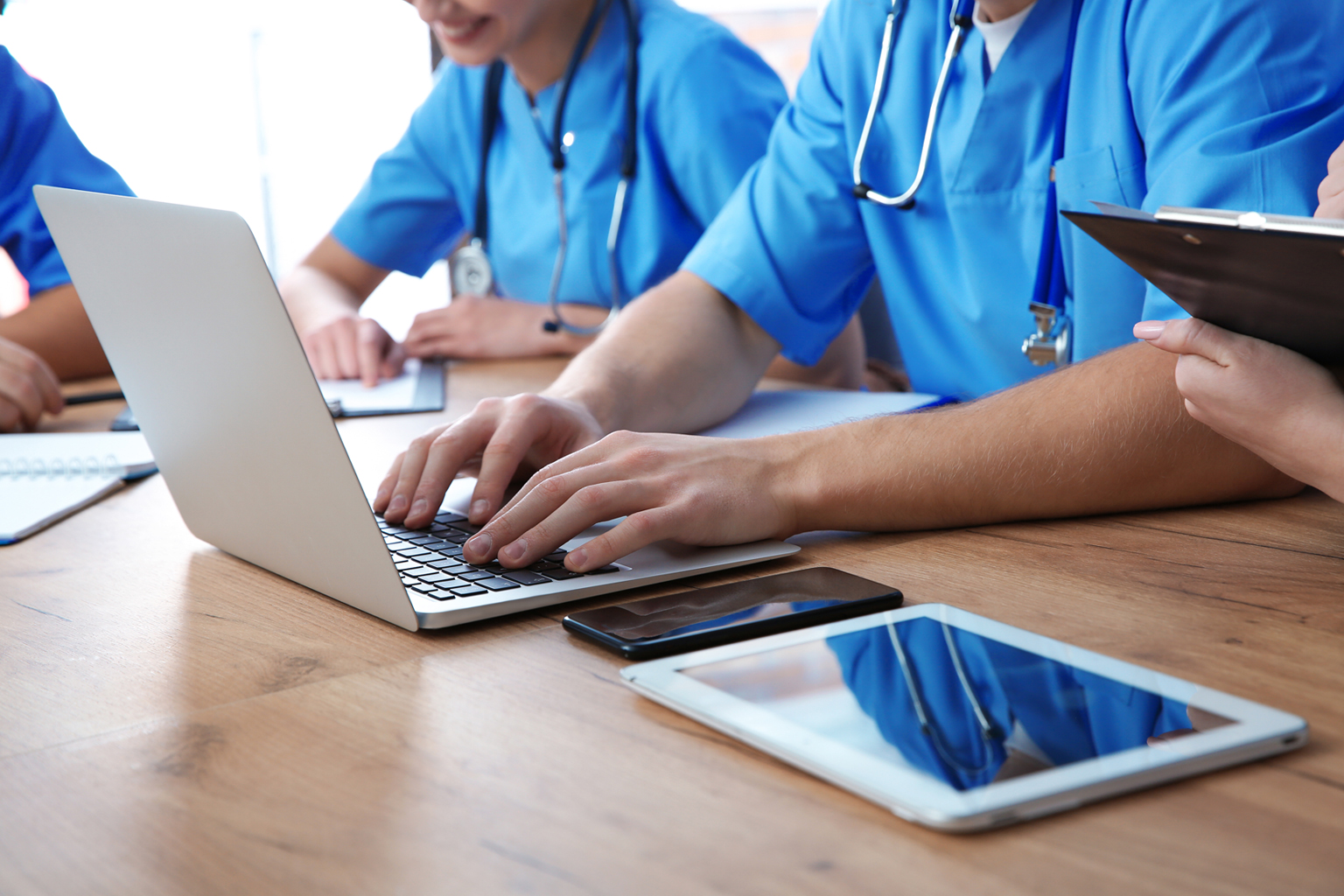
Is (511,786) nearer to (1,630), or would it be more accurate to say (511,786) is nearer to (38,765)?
(38,765)

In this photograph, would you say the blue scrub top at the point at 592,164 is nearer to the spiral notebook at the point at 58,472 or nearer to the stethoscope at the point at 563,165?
the stethoscope at the point at 563,165

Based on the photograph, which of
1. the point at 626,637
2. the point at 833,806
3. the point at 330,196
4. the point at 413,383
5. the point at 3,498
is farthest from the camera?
the point at 330,196

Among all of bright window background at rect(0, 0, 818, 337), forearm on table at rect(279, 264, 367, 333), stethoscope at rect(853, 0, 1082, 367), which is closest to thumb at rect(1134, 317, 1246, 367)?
stethoscope at rect(853, 0, 1082, 367)

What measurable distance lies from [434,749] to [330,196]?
4.09m

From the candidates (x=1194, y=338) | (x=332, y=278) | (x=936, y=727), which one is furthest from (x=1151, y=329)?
(x=332, y=278)

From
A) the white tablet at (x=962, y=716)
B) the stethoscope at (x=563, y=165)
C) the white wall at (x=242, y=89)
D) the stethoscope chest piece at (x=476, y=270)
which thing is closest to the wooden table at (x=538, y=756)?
the white tablet at (x=962, y=716)

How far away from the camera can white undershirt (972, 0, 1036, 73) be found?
0.94 m

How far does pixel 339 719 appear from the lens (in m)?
0.43

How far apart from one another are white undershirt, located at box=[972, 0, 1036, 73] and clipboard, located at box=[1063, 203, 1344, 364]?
45 cm

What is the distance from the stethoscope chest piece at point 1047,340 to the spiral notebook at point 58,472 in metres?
0.74

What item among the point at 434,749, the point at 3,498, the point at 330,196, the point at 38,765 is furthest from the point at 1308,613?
the point at 330,196

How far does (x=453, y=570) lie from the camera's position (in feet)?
1.92

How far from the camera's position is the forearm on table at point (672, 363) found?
0.94 m

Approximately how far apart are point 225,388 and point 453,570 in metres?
0.15
